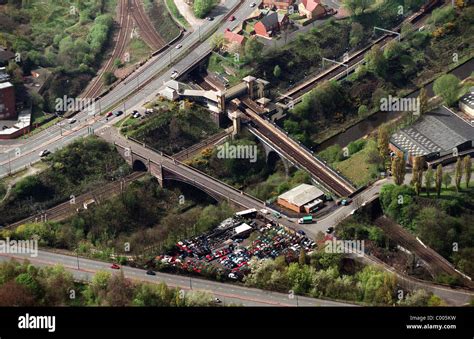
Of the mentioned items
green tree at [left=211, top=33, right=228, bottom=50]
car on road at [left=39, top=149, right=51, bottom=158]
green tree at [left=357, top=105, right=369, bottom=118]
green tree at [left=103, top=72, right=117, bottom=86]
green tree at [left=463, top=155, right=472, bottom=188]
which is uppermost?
green tree at [left=211, top=33, right=228, bottom=50]

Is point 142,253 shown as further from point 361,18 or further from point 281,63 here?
point 361,18

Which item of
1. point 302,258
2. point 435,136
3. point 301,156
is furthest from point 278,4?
point 302,258

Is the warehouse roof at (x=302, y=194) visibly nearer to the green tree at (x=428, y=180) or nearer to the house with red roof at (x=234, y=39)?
the green tree at (x=428, y=180)

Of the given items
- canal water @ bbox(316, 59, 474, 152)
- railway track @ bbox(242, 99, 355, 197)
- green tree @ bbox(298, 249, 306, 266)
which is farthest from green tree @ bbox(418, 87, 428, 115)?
green tree @ bbox(298, 249, 306, 266)

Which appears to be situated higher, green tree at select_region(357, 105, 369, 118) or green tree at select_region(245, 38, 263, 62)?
green tree at select_region(245, 38, 263, 62)

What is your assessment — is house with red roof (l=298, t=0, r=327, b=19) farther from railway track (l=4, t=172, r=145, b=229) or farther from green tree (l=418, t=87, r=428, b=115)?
railway track (l=4, t=172, r=145, b=229)

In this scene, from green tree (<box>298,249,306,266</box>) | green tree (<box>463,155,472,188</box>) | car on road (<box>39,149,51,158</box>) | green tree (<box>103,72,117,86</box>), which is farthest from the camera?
green tree (<box>103,72,117,86</box>)

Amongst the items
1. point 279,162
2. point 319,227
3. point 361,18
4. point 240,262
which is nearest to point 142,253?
point 240,262
